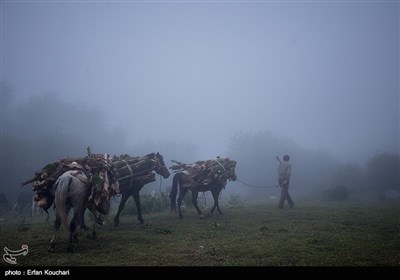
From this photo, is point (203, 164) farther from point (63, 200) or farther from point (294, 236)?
point (63, 200)

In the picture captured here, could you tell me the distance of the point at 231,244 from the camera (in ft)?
34.3

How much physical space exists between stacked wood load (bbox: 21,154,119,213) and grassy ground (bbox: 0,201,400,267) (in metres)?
1.81

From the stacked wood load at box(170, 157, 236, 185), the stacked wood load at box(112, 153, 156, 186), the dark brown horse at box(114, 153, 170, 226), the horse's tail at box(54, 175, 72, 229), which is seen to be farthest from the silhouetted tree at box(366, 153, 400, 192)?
the horse's tail at box(54, 175, 72, 229)

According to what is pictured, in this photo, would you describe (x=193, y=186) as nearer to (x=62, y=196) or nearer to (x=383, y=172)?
(x=62, y=196)

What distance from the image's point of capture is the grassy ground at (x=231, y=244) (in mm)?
8492

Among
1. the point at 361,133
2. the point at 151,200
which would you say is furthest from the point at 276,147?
the point at 361,133

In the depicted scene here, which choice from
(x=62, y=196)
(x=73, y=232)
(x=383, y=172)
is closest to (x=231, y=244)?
(x=73, y=232)

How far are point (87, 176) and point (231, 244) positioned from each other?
5883 mm

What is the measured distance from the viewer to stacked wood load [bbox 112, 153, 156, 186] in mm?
14663

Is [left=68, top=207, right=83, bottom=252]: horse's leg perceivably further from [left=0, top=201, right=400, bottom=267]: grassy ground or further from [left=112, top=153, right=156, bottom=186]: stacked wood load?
[left=112, top=153, right=156, bottom=186]: stacked wood load

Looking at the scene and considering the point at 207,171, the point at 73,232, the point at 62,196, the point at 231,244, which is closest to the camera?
the point at 62,196

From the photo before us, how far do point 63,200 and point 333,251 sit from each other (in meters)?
9.13

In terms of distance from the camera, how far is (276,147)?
59875 millimetres

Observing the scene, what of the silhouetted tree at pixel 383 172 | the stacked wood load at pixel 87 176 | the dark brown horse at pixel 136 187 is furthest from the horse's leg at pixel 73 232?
the silhouetted tree at pixel 383 172
